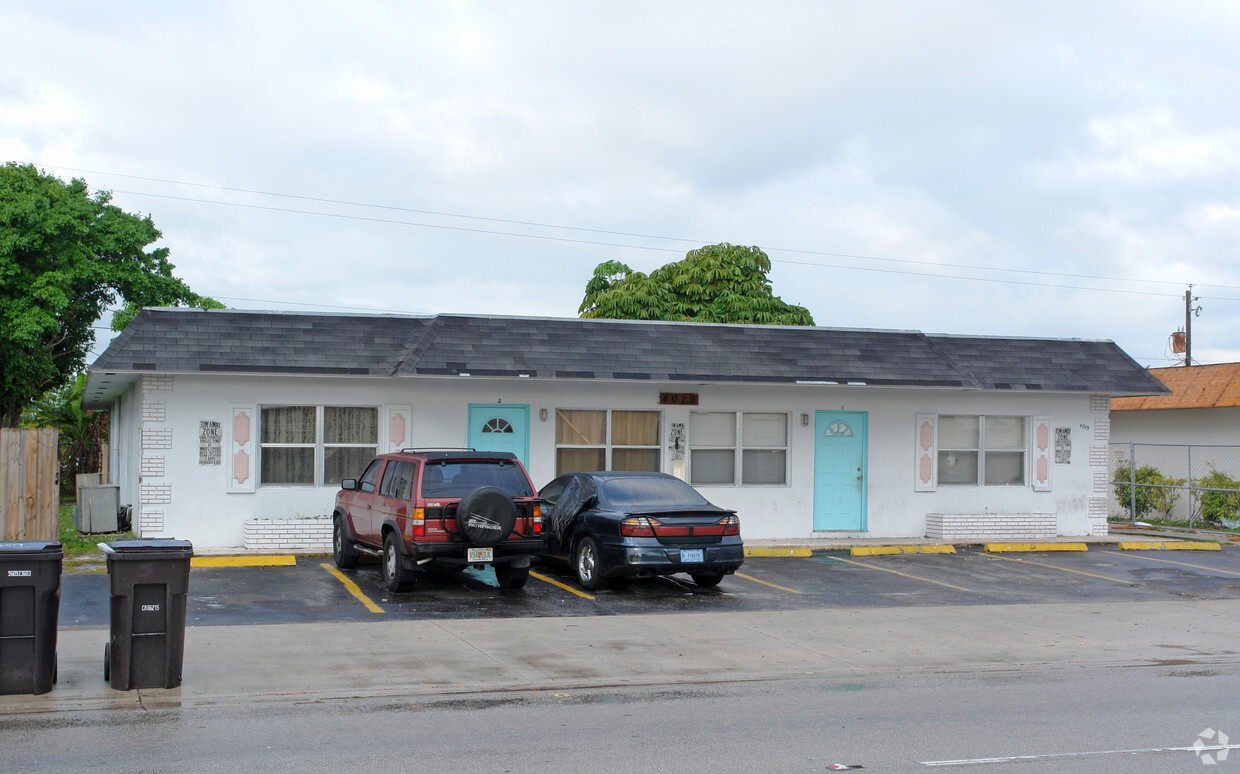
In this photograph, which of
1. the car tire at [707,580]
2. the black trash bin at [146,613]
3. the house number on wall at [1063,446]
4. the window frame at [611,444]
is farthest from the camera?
the house number on wall at [1063,446]

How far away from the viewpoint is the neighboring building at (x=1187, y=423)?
1080 inches

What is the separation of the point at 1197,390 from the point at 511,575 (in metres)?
22.5

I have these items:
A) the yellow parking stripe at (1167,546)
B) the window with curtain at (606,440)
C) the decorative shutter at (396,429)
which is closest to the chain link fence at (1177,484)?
the yellow parking stripe at (1167,546)

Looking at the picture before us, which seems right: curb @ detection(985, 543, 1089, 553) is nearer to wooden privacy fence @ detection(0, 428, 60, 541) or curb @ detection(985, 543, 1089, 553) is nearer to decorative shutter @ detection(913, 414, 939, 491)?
decorative shutter @ detection(913, 414, 939, 491)

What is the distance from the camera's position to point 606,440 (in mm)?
19250

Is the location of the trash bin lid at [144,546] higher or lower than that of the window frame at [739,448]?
lower

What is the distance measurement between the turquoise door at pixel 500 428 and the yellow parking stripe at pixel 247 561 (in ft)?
13.3

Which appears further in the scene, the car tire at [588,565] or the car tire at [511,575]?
the car tire at [588,565]

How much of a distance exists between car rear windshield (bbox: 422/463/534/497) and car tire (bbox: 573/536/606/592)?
1109 millimetres

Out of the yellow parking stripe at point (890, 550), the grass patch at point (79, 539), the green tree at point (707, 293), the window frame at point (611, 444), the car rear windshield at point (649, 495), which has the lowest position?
the yellow parking stripe at point (890, 550)

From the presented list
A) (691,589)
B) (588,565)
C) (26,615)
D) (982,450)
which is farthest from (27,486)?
(982,450)

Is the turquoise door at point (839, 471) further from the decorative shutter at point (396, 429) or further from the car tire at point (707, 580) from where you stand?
the decorative shutter at point (396, 429)

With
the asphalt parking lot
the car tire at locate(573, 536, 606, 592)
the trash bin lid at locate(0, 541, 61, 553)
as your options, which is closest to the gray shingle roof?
the asphalt parking lot

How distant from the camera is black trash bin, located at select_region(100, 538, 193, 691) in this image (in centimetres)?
822
